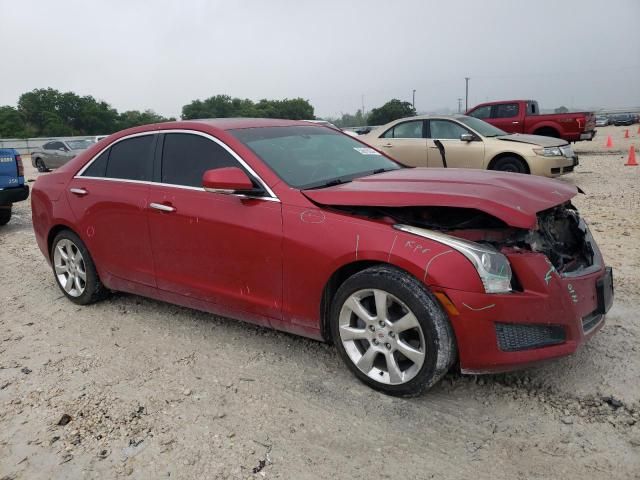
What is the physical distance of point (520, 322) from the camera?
280 centimetres

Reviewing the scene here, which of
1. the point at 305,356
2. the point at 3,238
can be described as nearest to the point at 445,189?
the point at 305,356

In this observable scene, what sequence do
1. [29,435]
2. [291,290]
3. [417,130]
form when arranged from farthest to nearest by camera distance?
1. [417,130]
2. [291,290]
3. [29,435]

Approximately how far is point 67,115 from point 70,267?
2699 inches

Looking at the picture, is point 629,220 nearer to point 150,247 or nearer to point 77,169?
point 150,247

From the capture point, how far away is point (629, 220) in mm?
7141

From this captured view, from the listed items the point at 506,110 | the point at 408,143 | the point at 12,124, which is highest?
the point at 12,124

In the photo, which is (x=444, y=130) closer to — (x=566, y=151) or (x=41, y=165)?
(x=566, y=151)

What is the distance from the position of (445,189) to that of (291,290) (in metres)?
1.10

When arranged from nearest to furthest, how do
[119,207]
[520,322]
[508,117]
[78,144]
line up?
[520,322] < [119,207] < [508,117] < [78,144]

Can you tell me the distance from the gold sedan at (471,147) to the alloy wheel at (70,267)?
6459 millimetres

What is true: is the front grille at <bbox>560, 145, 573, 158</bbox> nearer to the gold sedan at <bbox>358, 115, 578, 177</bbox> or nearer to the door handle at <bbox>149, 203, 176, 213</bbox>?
the gold sedan at <bbox>358, 115, 578, 177</bbox>

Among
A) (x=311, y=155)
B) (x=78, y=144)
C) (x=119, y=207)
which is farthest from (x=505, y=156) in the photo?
(x=78, y=144)

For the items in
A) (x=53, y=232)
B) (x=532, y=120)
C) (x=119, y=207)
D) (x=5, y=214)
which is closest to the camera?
(x=119, y=207)

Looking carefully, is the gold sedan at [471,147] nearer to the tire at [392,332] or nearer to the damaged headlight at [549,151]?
the damaged headlight at [549,151]
